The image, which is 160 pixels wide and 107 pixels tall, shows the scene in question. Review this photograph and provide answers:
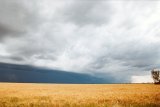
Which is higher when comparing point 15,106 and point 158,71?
point 158,71

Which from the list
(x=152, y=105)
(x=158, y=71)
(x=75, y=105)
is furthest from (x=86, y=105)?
(x=158, y=71)

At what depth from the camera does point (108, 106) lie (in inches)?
765

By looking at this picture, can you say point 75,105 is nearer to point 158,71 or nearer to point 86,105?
point 86,105

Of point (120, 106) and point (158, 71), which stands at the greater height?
point (158, 71)

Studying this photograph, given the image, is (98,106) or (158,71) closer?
(98,106)

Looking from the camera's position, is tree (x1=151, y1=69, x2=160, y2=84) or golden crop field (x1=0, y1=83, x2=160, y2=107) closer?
golden crop field (x1=0, y1=83, x2=160, y2=107)

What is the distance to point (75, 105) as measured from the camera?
66.9 ft

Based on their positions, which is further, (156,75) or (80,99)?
(156,75)

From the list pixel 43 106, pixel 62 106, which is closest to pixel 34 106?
pixel 43 106

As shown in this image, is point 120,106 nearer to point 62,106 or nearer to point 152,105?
point 152,105

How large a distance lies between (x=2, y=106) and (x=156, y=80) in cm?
10582

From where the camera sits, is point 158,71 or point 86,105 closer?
point 86,105

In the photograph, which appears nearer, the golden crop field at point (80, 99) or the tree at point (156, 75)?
the golden crop field at point (80, 99)

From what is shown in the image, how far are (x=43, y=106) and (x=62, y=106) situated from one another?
1.60 m
